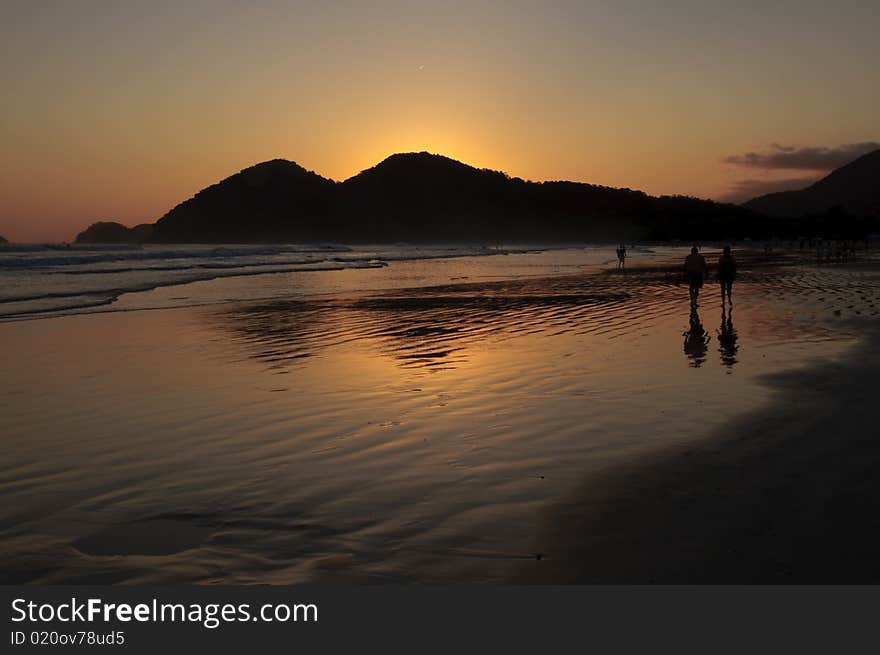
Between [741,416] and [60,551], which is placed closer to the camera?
[60,551]

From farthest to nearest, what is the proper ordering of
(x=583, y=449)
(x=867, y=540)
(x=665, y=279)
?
(x=665, y=279) < (x=583, y=449) < (x=867, y=540)

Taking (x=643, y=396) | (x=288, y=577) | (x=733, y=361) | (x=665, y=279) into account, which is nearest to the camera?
(x=288, y=577)

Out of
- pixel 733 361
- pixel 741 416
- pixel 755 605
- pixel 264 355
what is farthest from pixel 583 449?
pixel 264 355

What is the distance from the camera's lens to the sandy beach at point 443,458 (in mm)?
5742

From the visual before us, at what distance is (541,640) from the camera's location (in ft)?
15.7

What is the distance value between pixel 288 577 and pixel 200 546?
996 millimetres

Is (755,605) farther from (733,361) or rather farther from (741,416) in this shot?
(733,361)

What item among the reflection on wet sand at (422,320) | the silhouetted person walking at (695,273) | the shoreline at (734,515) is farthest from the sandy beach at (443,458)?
the silhouetted person walking at (695,273)

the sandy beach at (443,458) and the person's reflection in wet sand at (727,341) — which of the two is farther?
the person's reflection in wet sand at (727,341)

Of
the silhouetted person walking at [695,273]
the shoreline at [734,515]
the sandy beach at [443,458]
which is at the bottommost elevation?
the shoreline at [734,515]

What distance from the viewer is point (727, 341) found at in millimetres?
17281

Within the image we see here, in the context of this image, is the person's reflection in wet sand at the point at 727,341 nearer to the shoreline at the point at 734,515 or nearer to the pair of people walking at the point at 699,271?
the pair of people walking at the point at 699,271

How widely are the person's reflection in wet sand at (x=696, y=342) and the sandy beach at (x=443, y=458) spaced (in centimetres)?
12

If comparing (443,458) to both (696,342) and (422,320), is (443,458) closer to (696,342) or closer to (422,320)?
(696,342)
